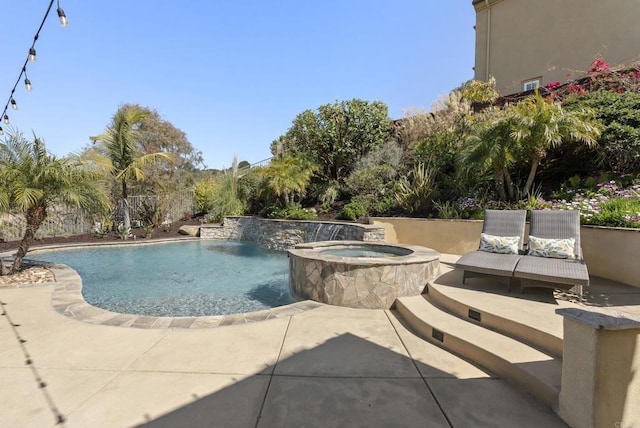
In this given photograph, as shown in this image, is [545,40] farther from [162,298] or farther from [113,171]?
[113,171]

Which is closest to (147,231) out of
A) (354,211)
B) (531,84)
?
(354,211)

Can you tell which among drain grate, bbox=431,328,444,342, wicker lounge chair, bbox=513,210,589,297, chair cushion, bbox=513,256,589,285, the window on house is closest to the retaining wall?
wicker lounge chair, bbox=513,210,589,297

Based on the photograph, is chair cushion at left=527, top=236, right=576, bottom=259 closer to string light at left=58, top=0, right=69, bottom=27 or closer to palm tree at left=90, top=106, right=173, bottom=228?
string light at left=58, top=0, right=69, bottom=27

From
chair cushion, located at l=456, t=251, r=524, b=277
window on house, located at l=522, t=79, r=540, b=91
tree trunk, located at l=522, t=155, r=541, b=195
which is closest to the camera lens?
chair cushion, located at l=456, t=251, r=524, b=277

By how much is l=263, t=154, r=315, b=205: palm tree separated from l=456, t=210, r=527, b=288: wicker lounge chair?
7128 millimetres

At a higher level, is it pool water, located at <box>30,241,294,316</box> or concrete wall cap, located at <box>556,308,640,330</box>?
concrete wall cap, located at <box>556,308,640,330</box>

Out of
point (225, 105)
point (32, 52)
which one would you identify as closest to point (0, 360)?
point (32, 52)

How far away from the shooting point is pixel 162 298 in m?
5.06

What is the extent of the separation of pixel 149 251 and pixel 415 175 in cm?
883

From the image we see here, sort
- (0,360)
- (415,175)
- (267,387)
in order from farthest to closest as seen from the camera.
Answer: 1. (415,175)
2. (0,360)
3. (267,387)

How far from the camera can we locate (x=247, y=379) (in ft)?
7.67

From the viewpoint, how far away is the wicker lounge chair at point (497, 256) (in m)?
3.90

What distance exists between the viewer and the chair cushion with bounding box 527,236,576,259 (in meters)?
4.02

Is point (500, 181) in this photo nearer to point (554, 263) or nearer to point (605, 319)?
point (554, 263)
